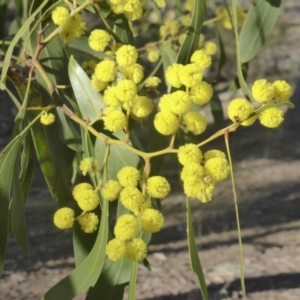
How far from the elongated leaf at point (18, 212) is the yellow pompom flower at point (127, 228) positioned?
1.07 ft

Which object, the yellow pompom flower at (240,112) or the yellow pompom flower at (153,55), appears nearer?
the yellow pompom flower at (240,112)

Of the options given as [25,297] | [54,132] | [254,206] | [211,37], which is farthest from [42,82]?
[211,37]

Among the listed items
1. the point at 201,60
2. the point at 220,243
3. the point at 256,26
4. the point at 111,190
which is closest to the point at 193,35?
the point at 256,26

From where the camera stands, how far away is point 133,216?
882 millimetres

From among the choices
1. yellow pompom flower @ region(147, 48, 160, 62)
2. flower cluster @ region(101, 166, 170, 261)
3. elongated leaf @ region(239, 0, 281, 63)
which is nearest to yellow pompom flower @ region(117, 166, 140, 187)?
flower cluster @ region(101, 166, 170, 261)

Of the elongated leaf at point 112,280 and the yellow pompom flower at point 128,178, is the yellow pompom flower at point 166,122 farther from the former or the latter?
the elongated leaf at point 112,280

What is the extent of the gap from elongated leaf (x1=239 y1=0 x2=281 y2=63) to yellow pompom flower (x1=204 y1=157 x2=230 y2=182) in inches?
17.6

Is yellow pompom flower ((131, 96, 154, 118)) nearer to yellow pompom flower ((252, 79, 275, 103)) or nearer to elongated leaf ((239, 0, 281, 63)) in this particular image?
yellow pompom flower ((252, 79, 275, 103))

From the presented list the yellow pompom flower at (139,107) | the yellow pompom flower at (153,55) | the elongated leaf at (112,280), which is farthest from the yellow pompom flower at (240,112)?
the yellow pompom flower at (153,55)

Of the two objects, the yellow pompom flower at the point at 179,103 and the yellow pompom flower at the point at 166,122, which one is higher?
the yellow pompom flower at the point at 179,103

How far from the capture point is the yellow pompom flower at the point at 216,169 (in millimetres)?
833

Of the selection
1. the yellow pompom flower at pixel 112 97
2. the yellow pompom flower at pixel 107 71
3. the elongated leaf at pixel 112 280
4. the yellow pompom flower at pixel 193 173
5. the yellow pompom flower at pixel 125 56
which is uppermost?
the yellow pompom flower at pixel 125 56

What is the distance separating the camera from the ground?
1.91 meters

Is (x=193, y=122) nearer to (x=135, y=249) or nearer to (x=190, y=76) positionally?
(x=190, y=76)
